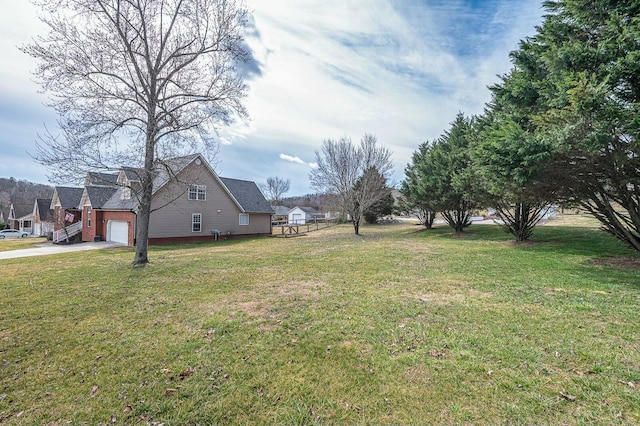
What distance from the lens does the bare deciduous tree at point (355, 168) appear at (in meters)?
24.5

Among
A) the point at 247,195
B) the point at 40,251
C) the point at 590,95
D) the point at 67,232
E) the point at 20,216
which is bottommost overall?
the point at 40,251

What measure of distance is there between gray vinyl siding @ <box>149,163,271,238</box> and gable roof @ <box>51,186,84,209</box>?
11.4 metres

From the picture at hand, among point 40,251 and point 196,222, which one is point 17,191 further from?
point 196,222

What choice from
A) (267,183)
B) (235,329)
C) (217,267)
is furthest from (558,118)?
(267,183)

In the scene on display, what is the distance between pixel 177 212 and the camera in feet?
70.9

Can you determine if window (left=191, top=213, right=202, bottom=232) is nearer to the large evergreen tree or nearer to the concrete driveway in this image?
the concrete driveway

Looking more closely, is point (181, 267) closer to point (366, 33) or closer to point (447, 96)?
point (366, 33)

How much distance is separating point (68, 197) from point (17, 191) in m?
64.3

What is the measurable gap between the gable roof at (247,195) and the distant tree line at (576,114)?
20326mm

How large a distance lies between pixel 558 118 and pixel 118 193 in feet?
89.2

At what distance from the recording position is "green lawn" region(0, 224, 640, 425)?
2.87 m

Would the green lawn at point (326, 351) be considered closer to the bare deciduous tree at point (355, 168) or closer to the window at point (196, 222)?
the window at point (196, 222)

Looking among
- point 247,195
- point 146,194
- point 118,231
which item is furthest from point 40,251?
point 247,195

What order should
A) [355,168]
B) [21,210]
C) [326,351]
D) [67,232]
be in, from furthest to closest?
[21,210] < [355,168] < [67,232] < [326,351]
